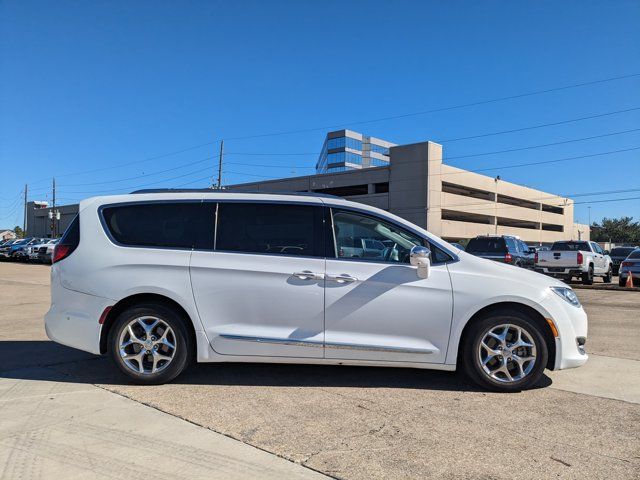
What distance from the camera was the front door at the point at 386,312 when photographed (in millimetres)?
4410

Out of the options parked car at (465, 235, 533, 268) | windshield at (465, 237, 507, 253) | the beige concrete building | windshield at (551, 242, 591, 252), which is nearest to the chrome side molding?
parked car at (465, 235, 533, 268)

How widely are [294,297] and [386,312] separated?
860 millimetres

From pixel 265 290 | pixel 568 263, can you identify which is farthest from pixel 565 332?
pixel 568 263

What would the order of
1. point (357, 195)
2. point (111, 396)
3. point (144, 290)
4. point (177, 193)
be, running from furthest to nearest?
point (357, 195) < point (177, 193) < point (144, 290) < point (111, 396)

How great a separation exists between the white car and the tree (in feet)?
388

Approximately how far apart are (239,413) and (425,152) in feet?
181

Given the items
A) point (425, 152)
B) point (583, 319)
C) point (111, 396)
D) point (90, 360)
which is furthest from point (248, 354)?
point (425, 152)

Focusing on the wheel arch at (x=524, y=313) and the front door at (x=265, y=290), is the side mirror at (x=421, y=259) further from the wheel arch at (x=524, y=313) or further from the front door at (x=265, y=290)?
the front door at (x=265, y=290)

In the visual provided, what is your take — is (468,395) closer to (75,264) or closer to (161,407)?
(161,407)

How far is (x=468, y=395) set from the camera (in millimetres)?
4336

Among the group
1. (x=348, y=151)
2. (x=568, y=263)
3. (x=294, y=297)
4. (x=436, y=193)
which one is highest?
(x=348, y=151)

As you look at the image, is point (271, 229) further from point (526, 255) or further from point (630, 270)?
point (630, 270)

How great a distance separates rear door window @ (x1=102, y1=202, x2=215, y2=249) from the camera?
477 cm

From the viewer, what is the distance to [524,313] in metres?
4.48
